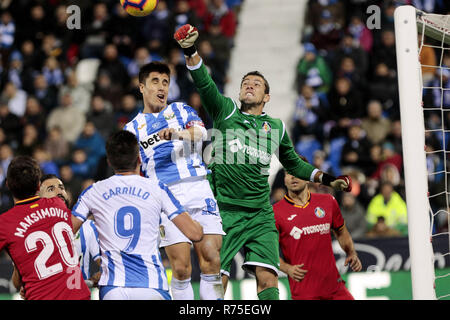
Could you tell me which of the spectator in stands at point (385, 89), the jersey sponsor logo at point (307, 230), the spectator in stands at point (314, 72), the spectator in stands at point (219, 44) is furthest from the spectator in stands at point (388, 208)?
the spectator in stands at point (219, 44)

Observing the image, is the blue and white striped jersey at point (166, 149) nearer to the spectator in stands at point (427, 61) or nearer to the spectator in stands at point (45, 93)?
the spectator in stands at point (427, 61)

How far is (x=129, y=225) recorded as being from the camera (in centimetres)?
519

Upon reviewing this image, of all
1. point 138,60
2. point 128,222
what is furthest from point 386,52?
point 128,222

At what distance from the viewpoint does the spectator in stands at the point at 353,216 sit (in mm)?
10609

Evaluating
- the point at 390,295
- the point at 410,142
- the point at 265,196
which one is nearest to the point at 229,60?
the point at 390,295

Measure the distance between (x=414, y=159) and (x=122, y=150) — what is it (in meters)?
2.24

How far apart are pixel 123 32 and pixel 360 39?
462 cm

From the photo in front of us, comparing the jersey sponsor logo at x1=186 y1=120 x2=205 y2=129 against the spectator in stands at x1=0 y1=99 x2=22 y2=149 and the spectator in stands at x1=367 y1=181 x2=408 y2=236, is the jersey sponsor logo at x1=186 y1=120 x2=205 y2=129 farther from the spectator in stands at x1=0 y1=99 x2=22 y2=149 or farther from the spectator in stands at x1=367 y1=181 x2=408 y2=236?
the spectator in stands at x1=0 y1=99 x2=22 y2=149

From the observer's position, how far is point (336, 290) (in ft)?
24.5

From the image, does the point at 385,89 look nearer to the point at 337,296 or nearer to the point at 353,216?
the point at 353,216

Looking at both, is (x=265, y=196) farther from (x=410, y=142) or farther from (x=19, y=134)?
(x=19, y=134)

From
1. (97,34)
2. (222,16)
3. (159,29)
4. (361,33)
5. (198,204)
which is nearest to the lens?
(198,204)

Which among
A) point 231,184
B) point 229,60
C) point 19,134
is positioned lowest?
point 231,184

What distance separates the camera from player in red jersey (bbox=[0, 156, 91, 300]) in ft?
17.1
